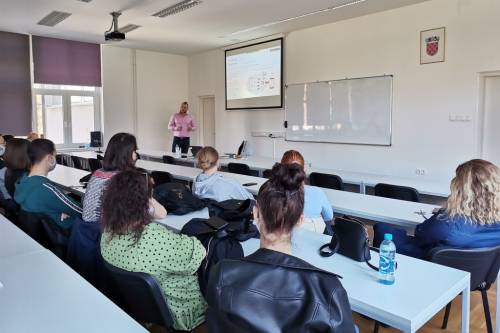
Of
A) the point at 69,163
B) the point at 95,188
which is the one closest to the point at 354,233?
the point at 95,188

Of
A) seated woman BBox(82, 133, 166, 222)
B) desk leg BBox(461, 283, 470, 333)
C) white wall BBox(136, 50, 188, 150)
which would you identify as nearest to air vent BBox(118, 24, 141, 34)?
white wall BBox(136, 50, 188, 150)

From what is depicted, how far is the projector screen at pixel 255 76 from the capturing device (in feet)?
26.8

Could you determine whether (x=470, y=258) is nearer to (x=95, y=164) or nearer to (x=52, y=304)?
(x=52, y=304)

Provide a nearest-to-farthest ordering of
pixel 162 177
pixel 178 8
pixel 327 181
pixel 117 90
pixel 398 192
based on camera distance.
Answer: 1. pixel 398 192
2. pixel 327 181
3. pixel 162 177
4. pixel 178 8
5. pixel 117 90

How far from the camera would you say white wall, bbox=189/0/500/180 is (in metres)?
5.49

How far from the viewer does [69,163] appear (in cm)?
788

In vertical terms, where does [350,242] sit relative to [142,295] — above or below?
above

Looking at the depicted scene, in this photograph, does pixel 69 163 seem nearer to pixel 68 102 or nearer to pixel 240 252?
pixel 68 102

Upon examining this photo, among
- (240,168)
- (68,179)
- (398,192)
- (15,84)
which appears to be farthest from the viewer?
(15,84)

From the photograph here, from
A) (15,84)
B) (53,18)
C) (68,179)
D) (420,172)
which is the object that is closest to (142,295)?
(68,179)

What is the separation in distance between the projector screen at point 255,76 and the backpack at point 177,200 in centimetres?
544

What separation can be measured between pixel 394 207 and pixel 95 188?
2136mm

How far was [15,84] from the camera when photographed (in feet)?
26.7

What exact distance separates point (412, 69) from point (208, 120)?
565 centimetres
